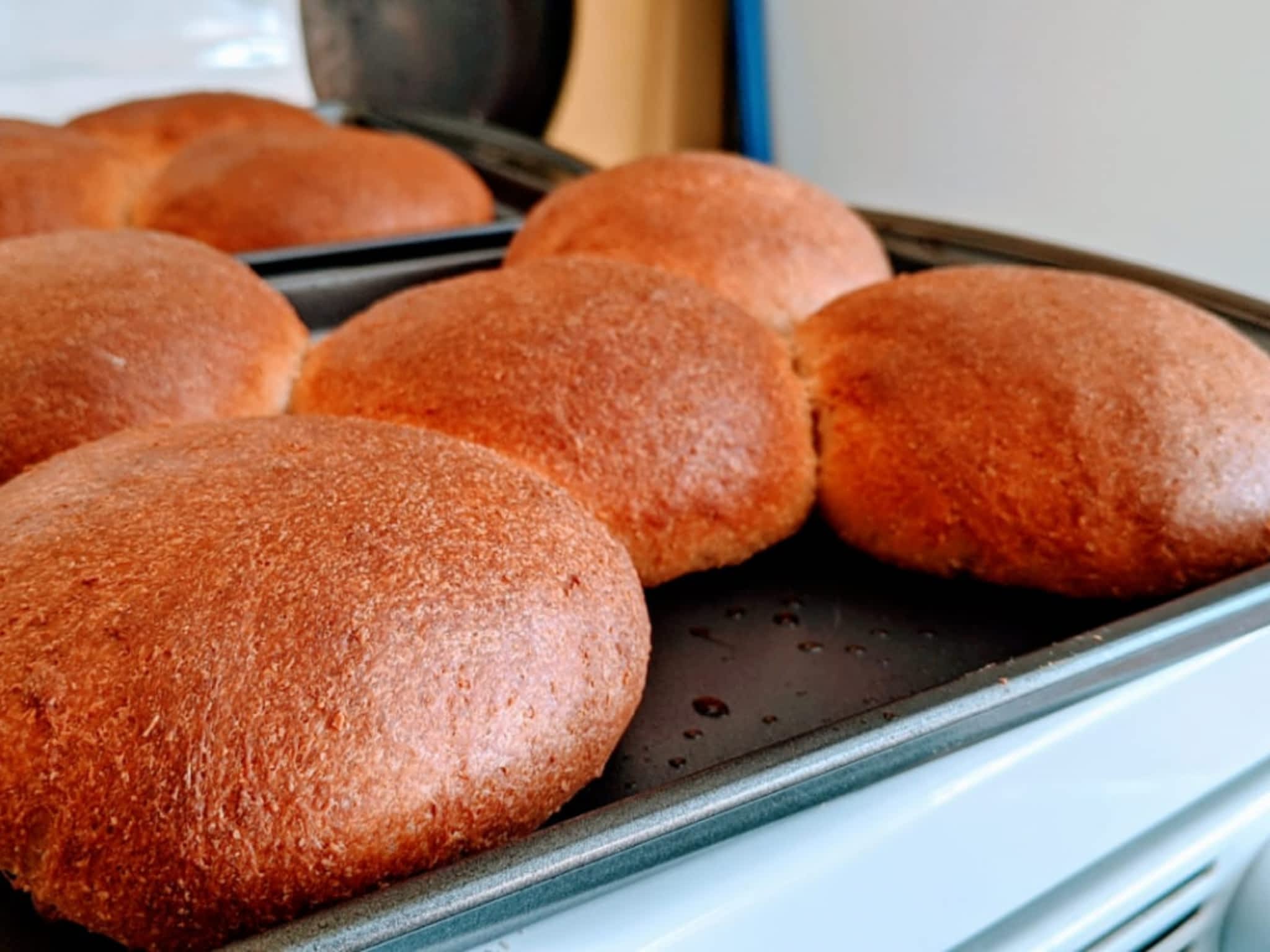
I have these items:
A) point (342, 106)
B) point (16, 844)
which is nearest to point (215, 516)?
point (16, 844)

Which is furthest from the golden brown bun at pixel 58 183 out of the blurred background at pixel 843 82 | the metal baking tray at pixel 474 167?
the blurred background at pixel 843 82

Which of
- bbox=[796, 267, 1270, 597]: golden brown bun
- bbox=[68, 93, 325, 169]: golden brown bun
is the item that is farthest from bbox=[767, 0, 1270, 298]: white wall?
bbox=[68, 93, 325, 169]: golden brown bun

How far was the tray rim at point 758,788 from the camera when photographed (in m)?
0.45

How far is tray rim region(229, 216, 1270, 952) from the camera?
17.6 inches

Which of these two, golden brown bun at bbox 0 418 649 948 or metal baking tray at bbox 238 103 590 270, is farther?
metal baking tray at bbox 238 103 590 270

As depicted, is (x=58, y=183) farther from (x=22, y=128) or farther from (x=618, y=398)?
(x=618, y=398)

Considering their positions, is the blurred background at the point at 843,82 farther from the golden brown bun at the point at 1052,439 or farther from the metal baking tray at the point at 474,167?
the golden brown bun at the point at 1052,439

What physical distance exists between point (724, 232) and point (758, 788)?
2.45ft

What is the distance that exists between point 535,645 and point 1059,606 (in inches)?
18.5

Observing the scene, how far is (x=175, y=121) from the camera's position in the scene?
172 centimetres

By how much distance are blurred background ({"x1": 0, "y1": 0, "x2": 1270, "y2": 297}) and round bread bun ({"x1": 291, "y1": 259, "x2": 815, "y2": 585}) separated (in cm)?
106

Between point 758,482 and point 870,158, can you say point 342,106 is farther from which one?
point 758,482

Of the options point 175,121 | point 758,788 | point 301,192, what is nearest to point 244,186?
point 301,192

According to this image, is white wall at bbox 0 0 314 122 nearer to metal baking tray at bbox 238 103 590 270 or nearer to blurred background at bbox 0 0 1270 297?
blurred background at bbox 0 0 1270 297
